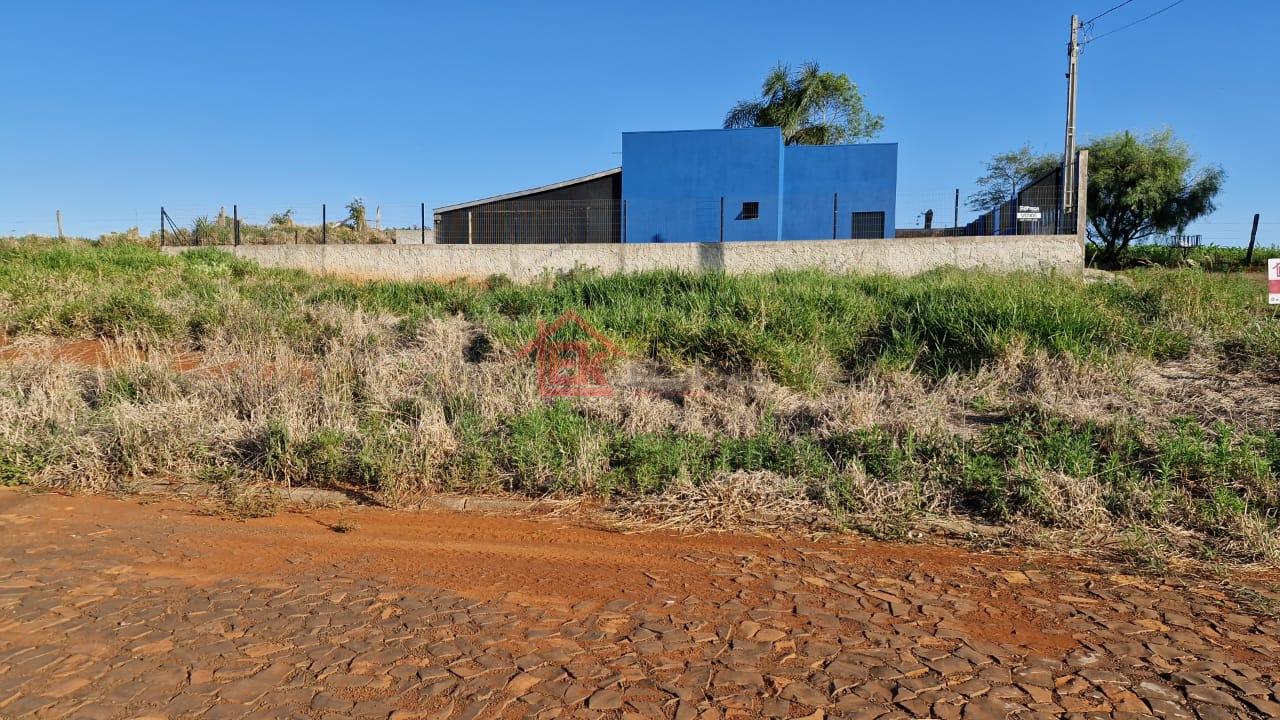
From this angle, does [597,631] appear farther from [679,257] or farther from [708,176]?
[708,176]

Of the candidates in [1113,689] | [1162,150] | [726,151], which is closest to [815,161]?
[726,151]

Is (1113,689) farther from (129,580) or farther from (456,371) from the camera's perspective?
(456,371)

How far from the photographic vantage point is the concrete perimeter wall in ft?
51.4

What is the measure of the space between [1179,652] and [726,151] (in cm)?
2447

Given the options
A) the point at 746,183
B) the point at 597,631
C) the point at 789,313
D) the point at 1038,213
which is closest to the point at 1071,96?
the point at 1038,213

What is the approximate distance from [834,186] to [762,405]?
2124 cm

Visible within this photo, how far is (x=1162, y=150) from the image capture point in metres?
32.1

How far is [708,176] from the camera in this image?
86.9ft

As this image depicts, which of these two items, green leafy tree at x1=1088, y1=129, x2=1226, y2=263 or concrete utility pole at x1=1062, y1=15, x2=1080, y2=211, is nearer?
concrete utility pole at x1=1062, y1=15, x2=1080, y2=211

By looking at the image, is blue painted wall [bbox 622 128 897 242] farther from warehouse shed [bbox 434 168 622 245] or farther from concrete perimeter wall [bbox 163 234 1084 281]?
concrete perimeter wall [bbox 163 234 1084 281]

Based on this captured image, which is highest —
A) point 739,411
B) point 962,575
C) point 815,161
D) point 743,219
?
point 815,161

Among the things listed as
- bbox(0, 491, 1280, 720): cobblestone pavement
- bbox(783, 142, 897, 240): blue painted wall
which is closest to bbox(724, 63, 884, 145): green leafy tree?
bbox(783, 142, 897, 240): blue painted wall

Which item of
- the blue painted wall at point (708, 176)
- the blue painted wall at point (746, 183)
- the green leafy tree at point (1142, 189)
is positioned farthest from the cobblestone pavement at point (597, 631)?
the green leafy tree at point (1142, 189)

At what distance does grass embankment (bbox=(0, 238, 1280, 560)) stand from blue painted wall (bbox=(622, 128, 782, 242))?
15586 millimetres
